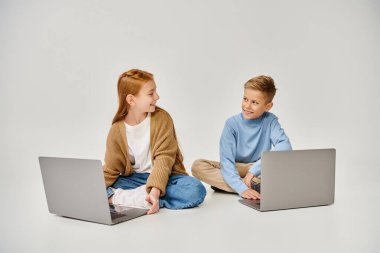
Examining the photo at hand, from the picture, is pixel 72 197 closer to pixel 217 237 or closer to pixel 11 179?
pixel 217 237

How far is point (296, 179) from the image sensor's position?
2.59 metres

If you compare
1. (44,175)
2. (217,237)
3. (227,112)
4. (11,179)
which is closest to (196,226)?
(217,237)

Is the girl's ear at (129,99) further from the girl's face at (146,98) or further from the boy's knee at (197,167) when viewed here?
the boy's knee at (197,167)

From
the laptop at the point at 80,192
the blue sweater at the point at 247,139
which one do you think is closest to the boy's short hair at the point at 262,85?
the blue sweater at the point at 247,139

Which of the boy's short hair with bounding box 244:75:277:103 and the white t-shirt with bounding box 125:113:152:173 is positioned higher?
the boy's short hair with bounding box 244:75:277:103

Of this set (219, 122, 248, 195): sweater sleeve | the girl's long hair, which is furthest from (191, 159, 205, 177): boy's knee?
the girl's long hair

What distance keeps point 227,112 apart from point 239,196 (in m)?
1.28

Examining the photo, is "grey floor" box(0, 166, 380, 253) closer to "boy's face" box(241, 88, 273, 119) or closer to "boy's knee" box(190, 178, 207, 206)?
"boy's knee" box(190, 178, 207, 206)

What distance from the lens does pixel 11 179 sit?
343 cm

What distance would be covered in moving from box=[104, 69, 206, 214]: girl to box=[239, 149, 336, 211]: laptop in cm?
35

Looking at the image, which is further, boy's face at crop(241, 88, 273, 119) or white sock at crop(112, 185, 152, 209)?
boy's face at crop(241, 88, 273, 119)

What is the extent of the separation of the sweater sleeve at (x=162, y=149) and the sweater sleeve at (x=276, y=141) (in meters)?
0.46

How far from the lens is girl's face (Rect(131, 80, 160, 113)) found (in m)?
2.72

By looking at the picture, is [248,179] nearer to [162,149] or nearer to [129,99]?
[162,149]
